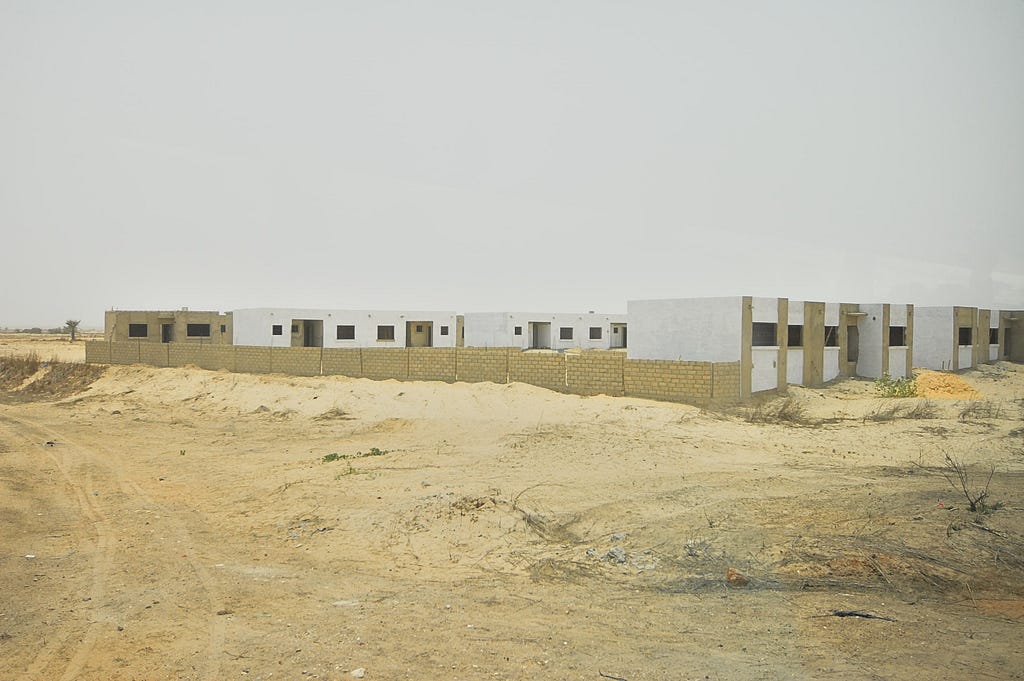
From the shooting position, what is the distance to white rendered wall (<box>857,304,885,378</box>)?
27.2 meters

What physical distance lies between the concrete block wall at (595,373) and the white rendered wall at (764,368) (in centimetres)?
391

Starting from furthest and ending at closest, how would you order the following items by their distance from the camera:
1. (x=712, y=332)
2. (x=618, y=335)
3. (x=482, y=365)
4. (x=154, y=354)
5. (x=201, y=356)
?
(x=618, y=335) → (x=154, y=354) → (x=201, y=356) → (x=482, y=365) → (x=712, y=332)

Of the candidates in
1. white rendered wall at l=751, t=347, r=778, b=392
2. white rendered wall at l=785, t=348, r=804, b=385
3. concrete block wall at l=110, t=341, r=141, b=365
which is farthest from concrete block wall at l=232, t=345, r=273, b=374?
white rendered wall at l=785, t=348, r=804, b=385

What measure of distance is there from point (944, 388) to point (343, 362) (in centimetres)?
2089

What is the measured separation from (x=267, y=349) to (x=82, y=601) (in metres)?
21.7

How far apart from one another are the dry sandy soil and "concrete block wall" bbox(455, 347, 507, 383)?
22.6ft

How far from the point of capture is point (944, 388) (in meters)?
24.2

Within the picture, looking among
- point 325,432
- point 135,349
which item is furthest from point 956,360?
point 135,349

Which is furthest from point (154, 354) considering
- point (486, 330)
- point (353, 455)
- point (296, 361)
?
point (353, 455)

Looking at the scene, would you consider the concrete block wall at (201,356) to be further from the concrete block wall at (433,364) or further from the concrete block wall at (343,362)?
the concrete block wall at (433,364)

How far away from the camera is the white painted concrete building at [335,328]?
35.5 meters

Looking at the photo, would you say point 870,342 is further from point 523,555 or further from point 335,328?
point 335,328

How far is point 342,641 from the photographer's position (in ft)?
18.5

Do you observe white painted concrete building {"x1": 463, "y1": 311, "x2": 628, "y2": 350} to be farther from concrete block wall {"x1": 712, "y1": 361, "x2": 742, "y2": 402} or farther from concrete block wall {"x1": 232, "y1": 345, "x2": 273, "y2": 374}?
concrete block wall {"x1": 712, "y1": 361, "x2": 742, "y2": 402}
